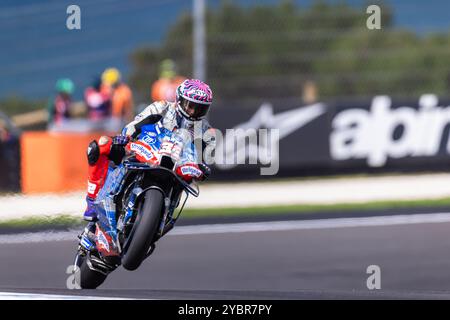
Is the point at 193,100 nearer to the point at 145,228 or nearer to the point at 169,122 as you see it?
the point at 169,122

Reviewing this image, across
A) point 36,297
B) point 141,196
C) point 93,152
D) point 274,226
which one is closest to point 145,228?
point 141,196

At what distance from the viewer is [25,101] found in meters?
18.3

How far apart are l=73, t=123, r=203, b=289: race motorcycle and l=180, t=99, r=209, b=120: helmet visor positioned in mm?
156

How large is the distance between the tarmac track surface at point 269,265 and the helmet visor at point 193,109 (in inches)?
48.2

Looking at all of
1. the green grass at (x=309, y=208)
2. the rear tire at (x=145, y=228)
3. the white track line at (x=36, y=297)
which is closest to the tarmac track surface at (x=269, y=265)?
the white track line at (x=36, y=297)

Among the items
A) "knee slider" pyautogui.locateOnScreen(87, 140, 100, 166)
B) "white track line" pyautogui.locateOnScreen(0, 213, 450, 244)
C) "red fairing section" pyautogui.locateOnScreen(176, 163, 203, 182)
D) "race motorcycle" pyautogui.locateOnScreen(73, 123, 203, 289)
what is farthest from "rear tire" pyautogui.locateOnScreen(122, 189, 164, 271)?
"white track line" pyautogui.locateOnScreen(0, 213, 450, 244)

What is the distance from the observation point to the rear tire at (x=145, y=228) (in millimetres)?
7461

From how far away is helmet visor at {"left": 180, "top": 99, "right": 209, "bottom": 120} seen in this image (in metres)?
7.74

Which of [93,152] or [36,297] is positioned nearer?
[36,297]

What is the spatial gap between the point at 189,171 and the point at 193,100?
0.50m

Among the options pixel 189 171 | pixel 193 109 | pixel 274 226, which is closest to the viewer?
pixel 189 171

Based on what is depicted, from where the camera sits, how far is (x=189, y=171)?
7621 millimetres

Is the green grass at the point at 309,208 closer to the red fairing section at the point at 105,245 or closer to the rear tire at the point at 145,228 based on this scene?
the red fairing section at the point at 105,245
